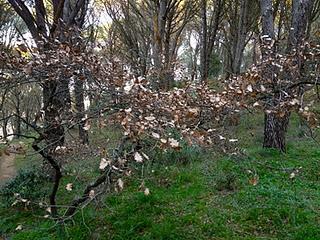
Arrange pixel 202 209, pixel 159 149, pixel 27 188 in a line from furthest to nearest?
pixel 27 188 → pixel 202 209 → pixel 159 149

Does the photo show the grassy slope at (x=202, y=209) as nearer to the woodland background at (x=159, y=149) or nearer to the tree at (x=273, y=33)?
the woodland background at (x=159, y=149)

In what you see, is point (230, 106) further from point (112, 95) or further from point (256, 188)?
point (256, 188)

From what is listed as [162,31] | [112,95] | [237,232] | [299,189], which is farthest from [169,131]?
[162,31]

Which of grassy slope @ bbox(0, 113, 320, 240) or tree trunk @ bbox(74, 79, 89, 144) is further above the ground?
tree trunk @ bbox(74, 79, 89, 144)

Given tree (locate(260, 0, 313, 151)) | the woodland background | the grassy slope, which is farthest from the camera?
tree (locate(260, 0, 313, 151))

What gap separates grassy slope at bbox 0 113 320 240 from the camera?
4555 mm

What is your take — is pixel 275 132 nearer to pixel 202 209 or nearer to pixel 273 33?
pixel 273 33

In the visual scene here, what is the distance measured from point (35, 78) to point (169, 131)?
2.30m

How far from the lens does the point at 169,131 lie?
127 inches

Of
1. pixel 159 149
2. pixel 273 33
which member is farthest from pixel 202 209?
pixel 273 33

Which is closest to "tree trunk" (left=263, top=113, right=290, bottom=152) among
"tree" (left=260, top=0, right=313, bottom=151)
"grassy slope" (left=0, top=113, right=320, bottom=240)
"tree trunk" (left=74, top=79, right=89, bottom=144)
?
"tree" (left=260, top=0, right=313, bottom=151)

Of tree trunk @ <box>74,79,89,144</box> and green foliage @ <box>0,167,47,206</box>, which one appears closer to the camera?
tree trunk @ <box>74,79,89,144</box>

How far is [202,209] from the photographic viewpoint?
5113mm

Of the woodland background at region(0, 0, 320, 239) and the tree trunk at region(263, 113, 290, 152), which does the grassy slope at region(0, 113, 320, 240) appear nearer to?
the woodland background at region(0, 0, 320, 239)
